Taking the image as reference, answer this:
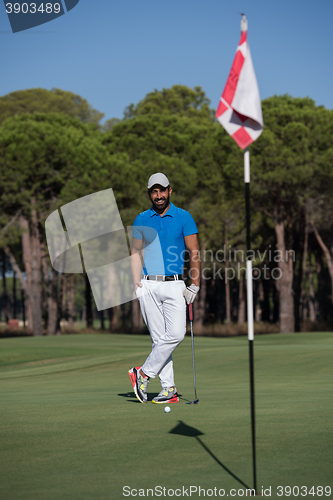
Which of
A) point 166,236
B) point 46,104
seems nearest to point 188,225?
point 166,236

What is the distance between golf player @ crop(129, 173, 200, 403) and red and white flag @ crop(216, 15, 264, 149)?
237 centimetres

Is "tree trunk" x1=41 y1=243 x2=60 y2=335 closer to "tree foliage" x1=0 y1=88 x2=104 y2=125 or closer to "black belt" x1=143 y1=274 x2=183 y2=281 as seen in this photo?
"tree foliage" x1=0 y1=88 x2=104 y2=125

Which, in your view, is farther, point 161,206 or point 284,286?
point 284,286

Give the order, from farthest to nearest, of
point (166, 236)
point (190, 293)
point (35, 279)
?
point (35, 279) → point (166, 236) → point (190, 293)

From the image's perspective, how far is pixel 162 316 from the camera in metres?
7.00

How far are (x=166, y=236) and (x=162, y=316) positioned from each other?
91 cm

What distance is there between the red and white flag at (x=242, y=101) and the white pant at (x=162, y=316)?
9.00ft

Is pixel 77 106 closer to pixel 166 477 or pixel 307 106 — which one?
pixel 307 106

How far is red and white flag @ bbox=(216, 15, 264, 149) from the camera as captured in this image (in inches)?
170

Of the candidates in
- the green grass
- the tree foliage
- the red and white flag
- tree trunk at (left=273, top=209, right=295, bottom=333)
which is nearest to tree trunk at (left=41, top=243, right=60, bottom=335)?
tree trunk at (left=273, top=209, right=295, bottom=333)

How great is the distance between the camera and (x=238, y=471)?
4.04m

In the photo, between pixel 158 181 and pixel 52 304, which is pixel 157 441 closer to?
pixel 158 181

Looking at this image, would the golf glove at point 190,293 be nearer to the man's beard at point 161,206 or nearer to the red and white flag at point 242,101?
the man's beard at point 161,206

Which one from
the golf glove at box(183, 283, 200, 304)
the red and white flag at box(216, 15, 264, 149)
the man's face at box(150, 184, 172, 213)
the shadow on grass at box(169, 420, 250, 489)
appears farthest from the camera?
the man's face at box(150, 184, 172, 213)
